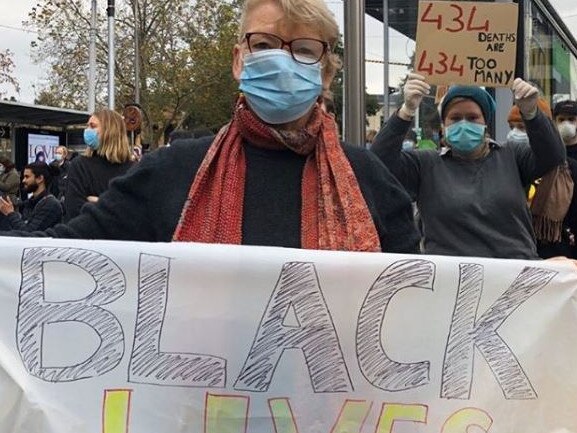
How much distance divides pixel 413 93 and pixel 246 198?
196 centimetres

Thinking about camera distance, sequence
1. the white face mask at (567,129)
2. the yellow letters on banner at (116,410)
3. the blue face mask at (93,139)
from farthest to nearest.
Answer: the blue face mask at (93,139)
the white face mask at (567,129)
the yellow letters on banner at (116,410)

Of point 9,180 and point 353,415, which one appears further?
point 9,180

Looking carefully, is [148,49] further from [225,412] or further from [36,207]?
[225,412]

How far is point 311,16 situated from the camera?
1.76 meters

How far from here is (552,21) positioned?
36.9 ft

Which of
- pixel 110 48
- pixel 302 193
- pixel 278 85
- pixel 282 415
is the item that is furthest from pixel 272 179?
pixel 110 48

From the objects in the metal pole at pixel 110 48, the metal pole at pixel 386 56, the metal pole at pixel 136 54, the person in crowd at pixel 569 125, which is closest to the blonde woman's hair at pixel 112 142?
the person in crowd at pixel 569 125

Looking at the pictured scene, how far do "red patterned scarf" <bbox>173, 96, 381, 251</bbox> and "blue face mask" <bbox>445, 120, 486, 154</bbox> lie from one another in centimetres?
180

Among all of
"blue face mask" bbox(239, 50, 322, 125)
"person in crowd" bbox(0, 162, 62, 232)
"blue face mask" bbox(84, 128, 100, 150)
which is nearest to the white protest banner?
"blue face mask" bbox(239, 50, 322, 125)

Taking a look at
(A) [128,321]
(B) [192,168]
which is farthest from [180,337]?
(B) [192,168]

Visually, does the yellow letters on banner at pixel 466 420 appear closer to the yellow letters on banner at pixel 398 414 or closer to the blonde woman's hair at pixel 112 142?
the yellow letters on banner at pixel 398 414

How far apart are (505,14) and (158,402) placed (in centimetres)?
252

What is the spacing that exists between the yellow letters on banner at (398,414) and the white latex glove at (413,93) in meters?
1.93

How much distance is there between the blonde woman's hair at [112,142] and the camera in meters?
5.36
